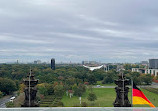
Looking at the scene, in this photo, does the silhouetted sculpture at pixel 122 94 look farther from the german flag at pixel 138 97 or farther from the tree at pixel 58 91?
the tree at pixel 58 91

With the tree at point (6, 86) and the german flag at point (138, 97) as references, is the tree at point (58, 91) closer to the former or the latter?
the tree at point (6, 86)

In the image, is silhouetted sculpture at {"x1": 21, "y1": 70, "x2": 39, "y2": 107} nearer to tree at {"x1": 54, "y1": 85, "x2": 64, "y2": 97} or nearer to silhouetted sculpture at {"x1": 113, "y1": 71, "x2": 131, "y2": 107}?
silhouetted sculpture at {"x1": 113, "y1": 71, "x2": 131, "y2": 107}

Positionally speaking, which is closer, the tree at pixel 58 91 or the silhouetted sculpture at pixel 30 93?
the silhouetted sculpture at pixel 30 93

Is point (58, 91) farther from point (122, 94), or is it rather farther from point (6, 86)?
point (122, 94)

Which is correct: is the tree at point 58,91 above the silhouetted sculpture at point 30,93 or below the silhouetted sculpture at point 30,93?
below

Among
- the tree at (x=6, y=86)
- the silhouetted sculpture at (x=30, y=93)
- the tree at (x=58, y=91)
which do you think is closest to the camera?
the silhouetted sculpture at (x=30, y=93)

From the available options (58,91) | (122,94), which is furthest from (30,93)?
(58,91)

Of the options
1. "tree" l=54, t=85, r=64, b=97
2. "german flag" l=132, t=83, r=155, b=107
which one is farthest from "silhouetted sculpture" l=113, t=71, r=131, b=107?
"tree" l=54, t=85, r=64, b=97

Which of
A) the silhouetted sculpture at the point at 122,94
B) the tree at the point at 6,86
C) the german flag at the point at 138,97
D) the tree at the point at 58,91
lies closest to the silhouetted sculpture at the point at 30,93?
the silhouetted sculpture at the point at 122,94

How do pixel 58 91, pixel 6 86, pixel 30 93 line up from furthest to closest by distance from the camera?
pixel 6 86
pixel 58 91
pixel 30 93

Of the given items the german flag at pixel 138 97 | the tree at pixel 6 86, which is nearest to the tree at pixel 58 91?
the tree at pixel 6 86

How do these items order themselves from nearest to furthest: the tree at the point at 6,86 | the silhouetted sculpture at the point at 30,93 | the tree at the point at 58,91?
the silhouetted sculpture at the point at 30,93
the tree at the point at 58,91
the tree at the point at 6,86

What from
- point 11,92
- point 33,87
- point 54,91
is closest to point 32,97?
point 33,87
